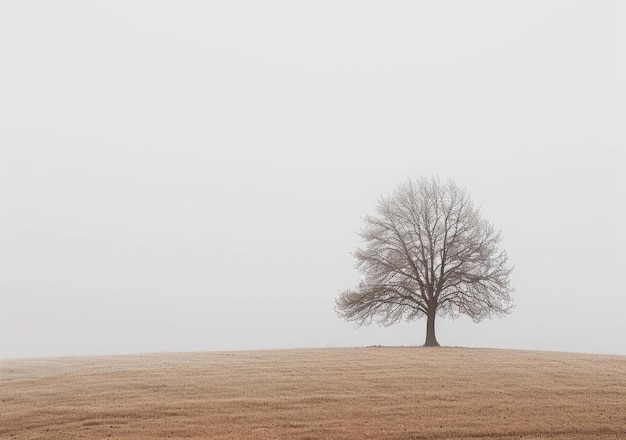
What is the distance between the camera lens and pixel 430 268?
45.1 metres

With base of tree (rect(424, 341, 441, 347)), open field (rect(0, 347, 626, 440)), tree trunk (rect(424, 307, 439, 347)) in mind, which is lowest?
open field (rect(0, 347, 626, 440))

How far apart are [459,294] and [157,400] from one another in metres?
28.9

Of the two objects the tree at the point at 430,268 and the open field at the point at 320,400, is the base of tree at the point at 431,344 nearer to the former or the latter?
the tree at the point at 430,268

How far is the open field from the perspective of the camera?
18188 millimetres

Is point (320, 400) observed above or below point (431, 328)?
below

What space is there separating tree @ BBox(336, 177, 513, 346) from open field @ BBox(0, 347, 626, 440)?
12623mm

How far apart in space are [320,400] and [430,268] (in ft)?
83.4

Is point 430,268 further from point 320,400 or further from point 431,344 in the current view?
point 320,400

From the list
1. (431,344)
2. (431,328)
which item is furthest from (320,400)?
(431,328)

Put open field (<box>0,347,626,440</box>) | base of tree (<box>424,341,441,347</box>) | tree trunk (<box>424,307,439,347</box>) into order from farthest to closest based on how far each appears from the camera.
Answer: tree trunk (<box>424,307,439,347</box>) < base of tree (<box>424,341,441,347</box>) < open field (<box>0,347,626,440</box>)

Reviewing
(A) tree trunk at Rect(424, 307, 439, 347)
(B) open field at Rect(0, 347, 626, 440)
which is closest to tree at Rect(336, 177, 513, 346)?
(A) tree trunk at Rect(424, 307, 439, 347)

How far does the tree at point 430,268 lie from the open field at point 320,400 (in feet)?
41.4

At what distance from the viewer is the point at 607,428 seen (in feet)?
60.4

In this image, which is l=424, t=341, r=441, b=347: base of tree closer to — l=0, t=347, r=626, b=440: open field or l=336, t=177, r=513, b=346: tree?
l=336, t=177, r=513, b=346: tree
